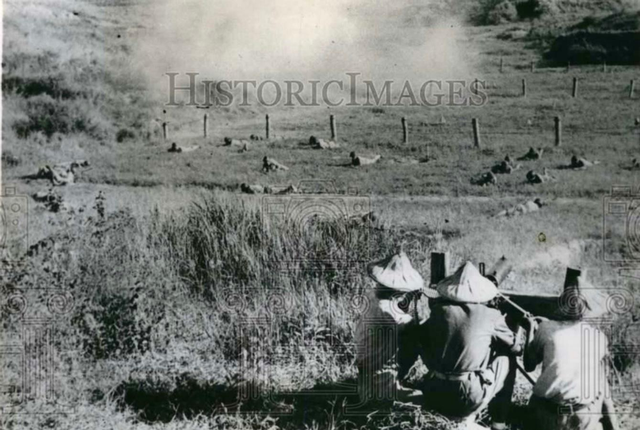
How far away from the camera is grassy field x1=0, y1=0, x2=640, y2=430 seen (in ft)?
19.6

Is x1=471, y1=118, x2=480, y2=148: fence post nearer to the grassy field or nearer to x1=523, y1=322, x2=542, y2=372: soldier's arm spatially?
the grassy field

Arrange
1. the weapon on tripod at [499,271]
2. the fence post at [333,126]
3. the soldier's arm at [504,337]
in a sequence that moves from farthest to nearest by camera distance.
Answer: the fence post at [333,126]
the weapon on tripod at [499,271]
the soldier's arm at [504,337]

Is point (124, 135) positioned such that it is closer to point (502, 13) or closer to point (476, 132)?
point (476, 132)

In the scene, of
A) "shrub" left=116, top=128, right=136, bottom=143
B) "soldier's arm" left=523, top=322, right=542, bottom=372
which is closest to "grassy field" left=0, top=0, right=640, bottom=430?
"shrub" left=116, top=128, right=136, bottom=143

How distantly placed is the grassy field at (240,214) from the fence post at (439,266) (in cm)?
8

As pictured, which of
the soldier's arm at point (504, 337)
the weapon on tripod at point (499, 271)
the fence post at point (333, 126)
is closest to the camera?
the soldier's arm at point (504, 337)

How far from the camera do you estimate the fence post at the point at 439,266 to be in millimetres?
5930

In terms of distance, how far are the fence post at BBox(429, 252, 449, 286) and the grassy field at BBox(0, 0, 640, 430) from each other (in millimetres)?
75

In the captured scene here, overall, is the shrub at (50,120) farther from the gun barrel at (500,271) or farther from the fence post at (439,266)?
the gun barrel at (500,271)

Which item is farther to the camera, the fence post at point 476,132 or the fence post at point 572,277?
the fence post at point 476,132

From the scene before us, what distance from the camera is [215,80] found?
6086 millimetres

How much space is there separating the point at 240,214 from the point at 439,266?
61.5 inches

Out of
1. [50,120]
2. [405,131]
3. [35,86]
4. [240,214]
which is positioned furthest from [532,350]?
[35,86]

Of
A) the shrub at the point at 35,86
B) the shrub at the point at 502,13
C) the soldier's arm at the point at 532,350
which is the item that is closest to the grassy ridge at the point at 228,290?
the soldier's arm at the point at 532,350
